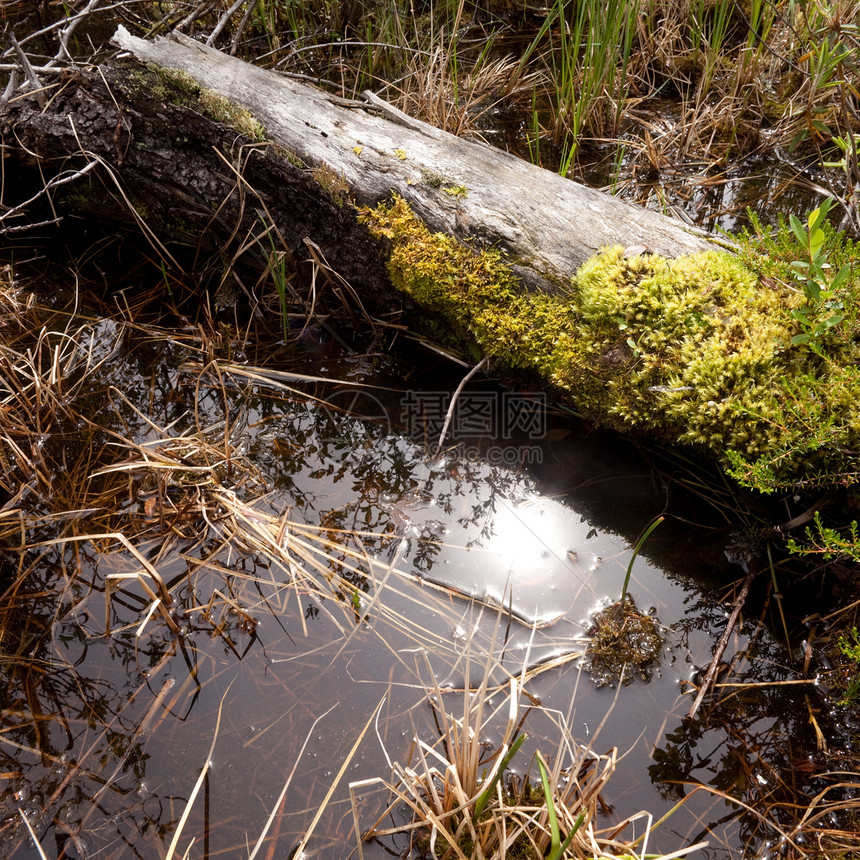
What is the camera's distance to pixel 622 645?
1897 millimetres

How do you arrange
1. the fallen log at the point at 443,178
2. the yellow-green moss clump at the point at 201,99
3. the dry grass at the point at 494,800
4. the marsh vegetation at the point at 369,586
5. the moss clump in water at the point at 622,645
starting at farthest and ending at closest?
1. the yellow-green moss clump at the point at 201,99
2. the fallen log at the point at 443,178
3. the moss clump in water at the point at 622,645
4. the marsh vegetation at the point at 369,586
5. the dry grass at the point at 494,800

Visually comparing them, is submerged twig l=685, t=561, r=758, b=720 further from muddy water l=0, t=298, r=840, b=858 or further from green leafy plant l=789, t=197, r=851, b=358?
green leafy plant l=789, t=197, r=851, b=358

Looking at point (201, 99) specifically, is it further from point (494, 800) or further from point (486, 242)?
point (494, 800)

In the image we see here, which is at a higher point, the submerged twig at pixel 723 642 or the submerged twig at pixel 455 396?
the submerged twig at pixel 455 396

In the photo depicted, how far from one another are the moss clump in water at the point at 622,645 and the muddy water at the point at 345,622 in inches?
1.5

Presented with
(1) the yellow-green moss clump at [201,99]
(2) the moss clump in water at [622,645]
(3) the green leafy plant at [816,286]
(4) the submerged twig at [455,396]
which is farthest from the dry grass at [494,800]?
(1) the yellow-green moss clump at [201,99]

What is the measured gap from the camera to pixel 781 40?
3848mm

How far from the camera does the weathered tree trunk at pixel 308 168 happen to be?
2412 mm

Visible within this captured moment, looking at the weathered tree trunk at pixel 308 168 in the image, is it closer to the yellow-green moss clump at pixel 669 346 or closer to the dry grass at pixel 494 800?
the yellow-green moss clump at pixel 669 346

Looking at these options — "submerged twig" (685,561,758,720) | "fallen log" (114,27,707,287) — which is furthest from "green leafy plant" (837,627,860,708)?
"fallen log" (114,27,707,287)

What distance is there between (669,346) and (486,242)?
0.81 m

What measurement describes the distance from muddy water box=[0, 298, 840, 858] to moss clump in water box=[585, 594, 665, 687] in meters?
0.04

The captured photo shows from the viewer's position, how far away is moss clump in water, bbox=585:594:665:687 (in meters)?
1.85

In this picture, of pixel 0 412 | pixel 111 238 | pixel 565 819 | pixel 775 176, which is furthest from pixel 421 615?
pixel 775 176
